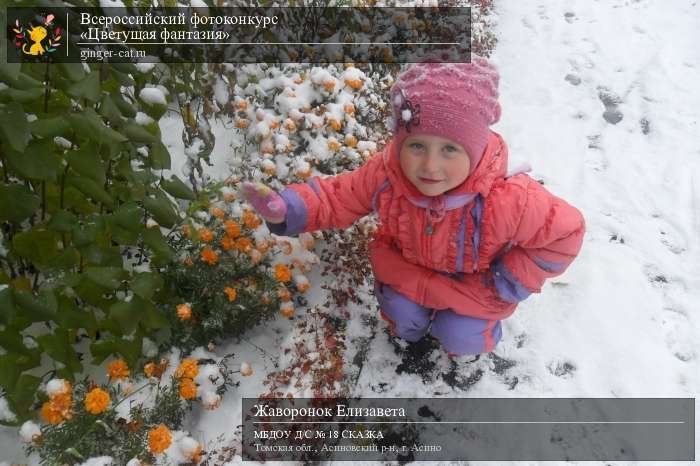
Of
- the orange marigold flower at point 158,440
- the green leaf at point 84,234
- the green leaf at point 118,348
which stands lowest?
the orange marigold flower at point 158,440

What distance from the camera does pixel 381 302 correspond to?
258cm

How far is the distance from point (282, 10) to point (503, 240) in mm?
2268

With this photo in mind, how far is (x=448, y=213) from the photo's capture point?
6.94 feet

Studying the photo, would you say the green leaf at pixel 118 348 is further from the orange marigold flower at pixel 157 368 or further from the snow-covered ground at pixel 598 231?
the snow-covered ground at pixel 598 231

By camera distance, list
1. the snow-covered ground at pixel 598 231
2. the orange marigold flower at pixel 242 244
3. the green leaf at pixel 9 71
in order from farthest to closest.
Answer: the snow-covered ground at pixel 598 231 < the orange marigold flower at pixel 242 244 < the green leaf at pixel 9 71

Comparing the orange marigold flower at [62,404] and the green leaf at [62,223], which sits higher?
the green leaf at [62,223]

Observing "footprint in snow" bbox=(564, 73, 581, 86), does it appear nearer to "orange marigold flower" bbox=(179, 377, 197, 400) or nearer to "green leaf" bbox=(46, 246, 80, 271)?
"orange marigold flower" bbox=(179, 377, 197, 400)

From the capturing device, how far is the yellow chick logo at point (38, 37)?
1.57m

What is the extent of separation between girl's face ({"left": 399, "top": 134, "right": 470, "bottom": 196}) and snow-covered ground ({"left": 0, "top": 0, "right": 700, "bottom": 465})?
102 centimetres

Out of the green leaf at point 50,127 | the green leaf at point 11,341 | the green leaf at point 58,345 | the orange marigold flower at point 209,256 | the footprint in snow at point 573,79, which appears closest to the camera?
the green leaf at point 50,127

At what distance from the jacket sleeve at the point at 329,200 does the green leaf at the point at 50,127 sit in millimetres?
858

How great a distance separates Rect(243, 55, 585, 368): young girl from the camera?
184 centimetres

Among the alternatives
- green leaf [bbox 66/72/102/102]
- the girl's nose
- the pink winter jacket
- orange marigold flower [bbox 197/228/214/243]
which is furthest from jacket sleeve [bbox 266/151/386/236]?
green leaf [bbox 66/72/102/102]

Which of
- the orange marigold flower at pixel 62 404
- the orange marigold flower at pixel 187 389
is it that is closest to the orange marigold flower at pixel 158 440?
the orange marigold flower at pixel 187 389
